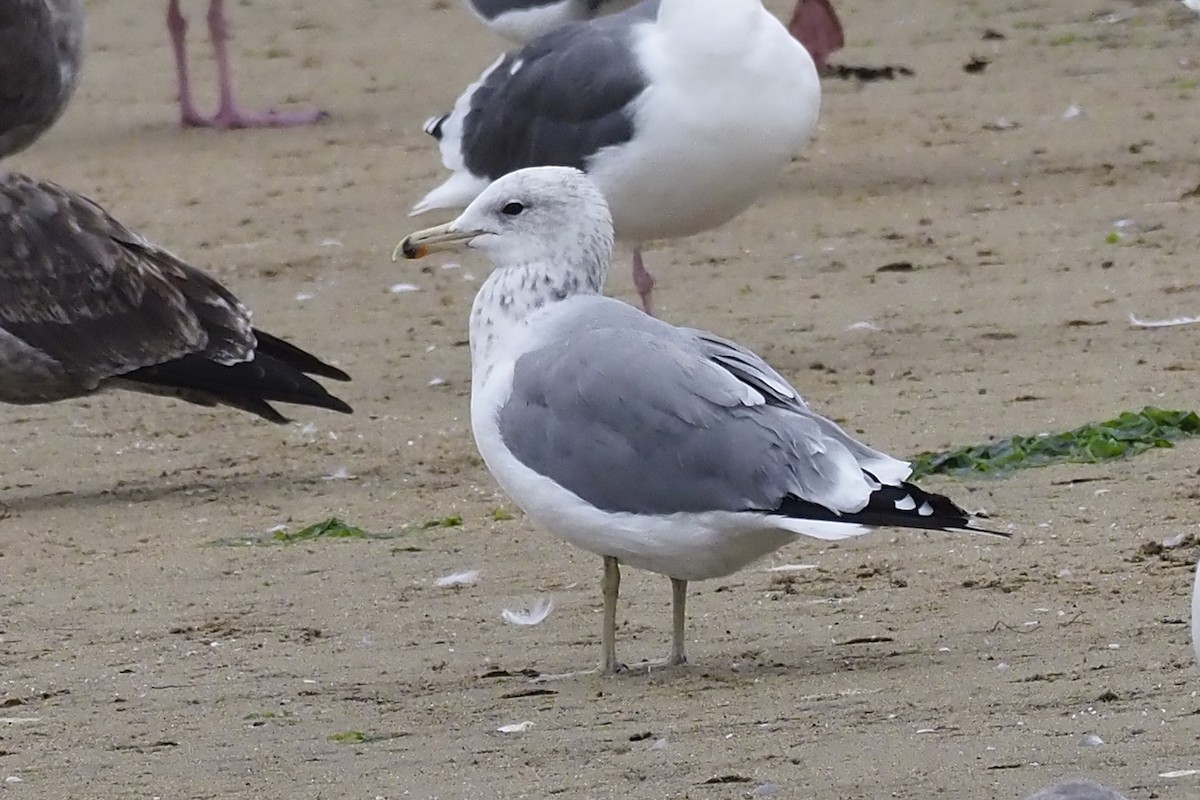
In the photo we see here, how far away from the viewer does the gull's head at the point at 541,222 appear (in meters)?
5.22

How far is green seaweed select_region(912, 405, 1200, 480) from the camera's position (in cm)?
611

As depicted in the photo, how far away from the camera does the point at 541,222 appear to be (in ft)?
17.2

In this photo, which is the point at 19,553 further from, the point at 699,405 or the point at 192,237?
the point at 192,237

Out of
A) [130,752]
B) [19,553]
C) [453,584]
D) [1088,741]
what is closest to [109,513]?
[19,553]

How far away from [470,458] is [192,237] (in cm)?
363

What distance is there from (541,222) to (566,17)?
5.43 metres

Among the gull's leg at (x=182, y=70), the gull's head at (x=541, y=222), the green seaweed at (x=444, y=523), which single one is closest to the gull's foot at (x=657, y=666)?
the gull's head at (x=541, y=222)

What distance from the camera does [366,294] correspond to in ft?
30.7

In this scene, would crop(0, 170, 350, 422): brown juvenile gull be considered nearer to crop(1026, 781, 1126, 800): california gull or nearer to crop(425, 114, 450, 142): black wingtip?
crop(425, 114, 450, 142): black wingtip

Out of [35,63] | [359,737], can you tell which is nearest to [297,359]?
[35,63]

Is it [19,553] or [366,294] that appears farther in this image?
[366,294]

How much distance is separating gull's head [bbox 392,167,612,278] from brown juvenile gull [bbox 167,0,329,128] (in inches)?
291

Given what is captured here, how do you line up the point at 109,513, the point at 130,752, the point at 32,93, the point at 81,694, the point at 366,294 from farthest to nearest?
the point at 366,294
the point at 32,93
the point at 109,513
the point at 81,694
the point at 130,752

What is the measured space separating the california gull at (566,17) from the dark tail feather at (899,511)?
5.70m
